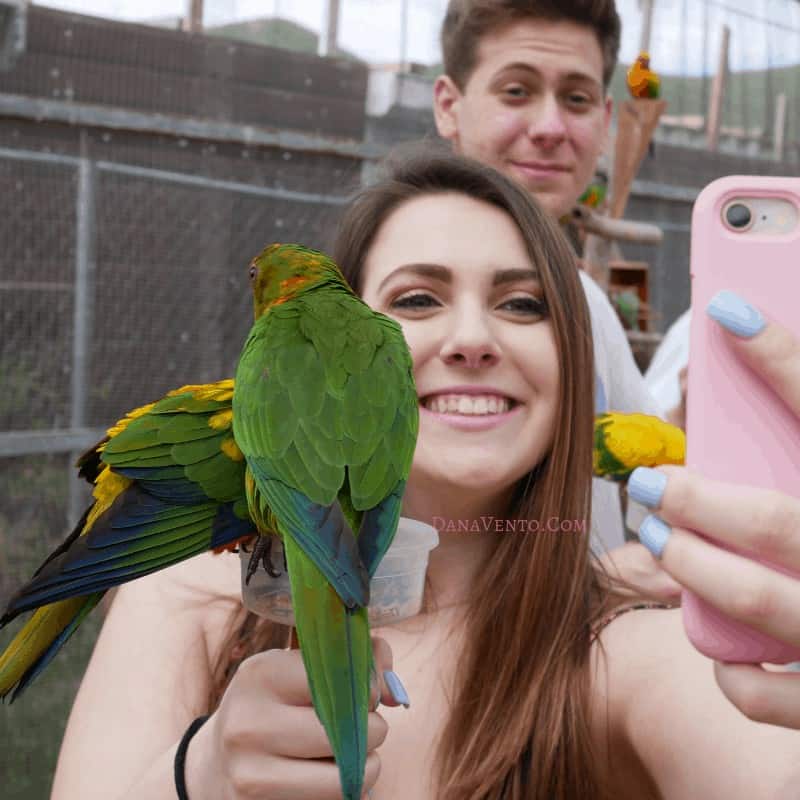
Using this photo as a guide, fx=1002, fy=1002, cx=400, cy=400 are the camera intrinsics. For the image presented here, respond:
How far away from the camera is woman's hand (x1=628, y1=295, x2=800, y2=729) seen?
1.20 ft

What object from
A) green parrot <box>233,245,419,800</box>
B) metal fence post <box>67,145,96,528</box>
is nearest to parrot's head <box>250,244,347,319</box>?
green parrot <box>233,245,419,800</box>

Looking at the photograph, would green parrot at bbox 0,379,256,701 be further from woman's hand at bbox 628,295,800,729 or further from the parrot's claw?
woman's hand at bbox 628,295,800,729

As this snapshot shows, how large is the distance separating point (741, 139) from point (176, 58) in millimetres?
2012

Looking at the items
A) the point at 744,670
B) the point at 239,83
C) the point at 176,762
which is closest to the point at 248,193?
the point at 239,83

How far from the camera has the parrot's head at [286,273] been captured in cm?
42

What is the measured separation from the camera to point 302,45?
2.08 meters

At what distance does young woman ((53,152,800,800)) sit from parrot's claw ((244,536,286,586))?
0.27 metres

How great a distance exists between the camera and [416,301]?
2.23ft

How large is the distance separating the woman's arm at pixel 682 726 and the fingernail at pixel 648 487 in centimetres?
22

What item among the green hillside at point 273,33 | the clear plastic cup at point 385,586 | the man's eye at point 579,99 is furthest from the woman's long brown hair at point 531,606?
the green hillside at point 273,33

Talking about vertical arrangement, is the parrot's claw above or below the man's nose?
below

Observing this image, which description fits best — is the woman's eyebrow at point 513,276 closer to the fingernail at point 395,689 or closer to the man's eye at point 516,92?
the fingernail at point 395,689

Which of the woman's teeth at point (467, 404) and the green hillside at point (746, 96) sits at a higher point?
the green hillside at point (746, 96)
